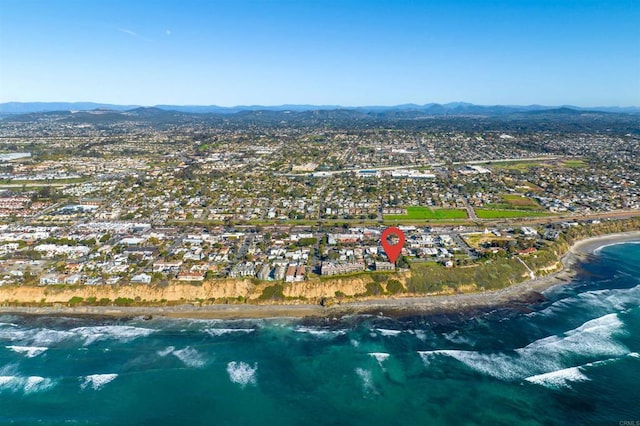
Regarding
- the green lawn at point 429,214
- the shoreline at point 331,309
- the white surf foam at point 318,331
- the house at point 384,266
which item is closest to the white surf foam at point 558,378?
the shoreline at point 331,309

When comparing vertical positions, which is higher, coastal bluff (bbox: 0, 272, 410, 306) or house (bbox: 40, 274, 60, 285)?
house (bbox: 40, 274, 60, 285)

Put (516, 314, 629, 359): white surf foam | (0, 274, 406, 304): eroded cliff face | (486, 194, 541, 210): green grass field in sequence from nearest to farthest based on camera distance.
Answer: (516, 314, 629, 359): white surf foam, (0, 274, 406, 304): eroded cliff face, (486, 194, 541, 210): green grass field

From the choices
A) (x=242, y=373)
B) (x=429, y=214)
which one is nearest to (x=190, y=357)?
(x=242, y=373)

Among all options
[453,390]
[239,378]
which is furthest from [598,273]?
[239,378]

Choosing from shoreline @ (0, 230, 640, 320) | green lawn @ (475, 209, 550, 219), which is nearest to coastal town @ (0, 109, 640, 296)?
green lawn @ (475, 209, 550, 219)

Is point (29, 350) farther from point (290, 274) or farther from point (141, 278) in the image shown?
point (290, 274)

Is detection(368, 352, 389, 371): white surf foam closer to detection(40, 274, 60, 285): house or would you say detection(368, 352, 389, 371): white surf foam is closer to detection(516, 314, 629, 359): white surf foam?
detection(516, 314, 629, 359): white surf foam

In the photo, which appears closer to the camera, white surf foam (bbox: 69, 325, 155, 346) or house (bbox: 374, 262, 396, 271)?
white surf foam (bbox: 69, 325, 155, 346)

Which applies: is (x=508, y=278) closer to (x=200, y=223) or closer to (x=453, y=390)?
(x=453, y=390)
